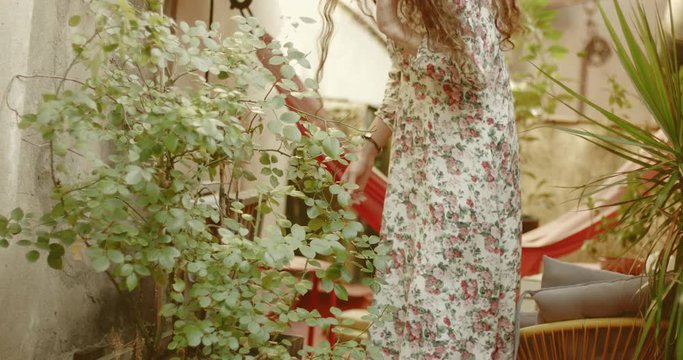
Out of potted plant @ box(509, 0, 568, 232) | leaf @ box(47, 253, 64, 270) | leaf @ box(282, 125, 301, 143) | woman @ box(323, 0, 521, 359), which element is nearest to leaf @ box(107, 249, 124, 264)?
leaf @ box(47, 253, 64, 270)

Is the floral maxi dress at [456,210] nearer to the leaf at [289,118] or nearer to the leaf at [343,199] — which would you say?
the leaf at [343,199]

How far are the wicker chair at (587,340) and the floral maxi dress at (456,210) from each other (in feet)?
0.42

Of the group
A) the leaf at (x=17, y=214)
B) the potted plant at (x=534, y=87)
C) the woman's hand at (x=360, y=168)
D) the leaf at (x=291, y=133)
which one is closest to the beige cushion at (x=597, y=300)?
the woman's hand at (x=360, y=168)

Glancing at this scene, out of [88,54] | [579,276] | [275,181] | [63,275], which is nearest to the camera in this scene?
[88,54]

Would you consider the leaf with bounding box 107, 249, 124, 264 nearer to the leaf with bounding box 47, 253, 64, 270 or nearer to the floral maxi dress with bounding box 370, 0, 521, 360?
the leaf with bounding box 47, 253, 64, 270

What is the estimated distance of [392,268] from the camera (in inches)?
84.4

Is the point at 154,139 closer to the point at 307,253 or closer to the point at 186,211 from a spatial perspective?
the point at 186,211

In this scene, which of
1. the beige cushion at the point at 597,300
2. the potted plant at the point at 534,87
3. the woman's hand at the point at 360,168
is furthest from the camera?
the potted plant at the point at 534,87

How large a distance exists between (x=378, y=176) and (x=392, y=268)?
87 cm

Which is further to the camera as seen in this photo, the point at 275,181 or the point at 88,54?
the point at 275,181

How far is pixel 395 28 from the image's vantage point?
2.06m

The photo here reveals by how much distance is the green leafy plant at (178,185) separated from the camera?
141cm

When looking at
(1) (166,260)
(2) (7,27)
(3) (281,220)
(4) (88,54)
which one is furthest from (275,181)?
(2) (7,27)

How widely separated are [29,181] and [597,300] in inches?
54.8
